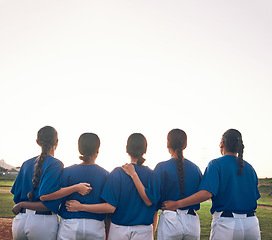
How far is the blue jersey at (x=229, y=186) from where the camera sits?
3936mm

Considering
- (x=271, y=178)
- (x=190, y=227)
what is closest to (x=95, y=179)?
(x=190, y=227)

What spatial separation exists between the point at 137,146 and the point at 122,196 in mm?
645

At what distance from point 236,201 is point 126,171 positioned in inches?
55.4

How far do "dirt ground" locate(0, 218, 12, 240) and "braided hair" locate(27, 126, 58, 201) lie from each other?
6.20 metres

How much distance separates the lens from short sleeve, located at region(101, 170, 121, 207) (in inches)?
153

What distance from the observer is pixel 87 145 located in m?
3.95

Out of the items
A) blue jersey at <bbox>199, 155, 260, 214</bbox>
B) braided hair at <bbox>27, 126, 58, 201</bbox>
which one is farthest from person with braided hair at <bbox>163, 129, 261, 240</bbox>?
braided hair at <bbox>27, 126, 58, 201</bbox>

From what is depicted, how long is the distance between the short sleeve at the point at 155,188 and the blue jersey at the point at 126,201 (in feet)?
0.32

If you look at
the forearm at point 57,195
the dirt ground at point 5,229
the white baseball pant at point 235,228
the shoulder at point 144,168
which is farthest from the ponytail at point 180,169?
the dirt ground at point 5,229

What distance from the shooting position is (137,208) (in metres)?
3.93

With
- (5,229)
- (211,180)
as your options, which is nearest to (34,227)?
(211,180)

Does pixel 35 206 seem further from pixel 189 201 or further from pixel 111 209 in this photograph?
pixel 189 201

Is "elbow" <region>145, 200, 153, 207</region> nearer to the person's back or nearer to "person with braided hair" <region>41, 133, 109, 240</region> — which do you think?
"person with braided hair" <region>41, 133, 109, 240</region>

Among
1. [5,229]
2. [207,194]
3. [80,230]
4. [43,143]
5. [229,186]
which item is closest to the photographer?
[80,230]
